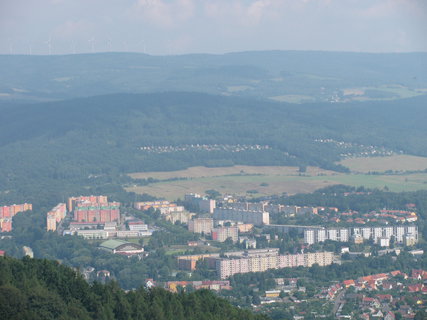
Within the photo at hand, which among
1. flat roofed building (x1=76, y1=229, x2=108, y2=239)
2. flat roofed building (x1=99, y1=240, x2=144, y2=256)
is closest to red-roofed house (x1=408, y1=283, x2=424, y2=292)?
flat roofed building (x1=99, y1=240, x2=144, y2=256)

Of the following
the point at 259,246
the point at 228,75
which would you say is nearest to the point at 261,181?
the point at 259,246

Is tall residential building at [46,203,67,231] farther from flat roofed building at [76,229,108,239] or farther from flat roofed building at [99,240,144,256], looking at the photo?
flat roofed building at [99,240,144,256]

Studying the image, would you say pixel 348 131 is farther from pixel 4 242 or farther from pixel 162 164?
pixel 4 242

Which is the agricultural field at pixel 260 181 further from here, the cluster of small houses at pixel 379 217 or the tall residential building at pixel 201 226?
the tall residential building at pixel 201 226

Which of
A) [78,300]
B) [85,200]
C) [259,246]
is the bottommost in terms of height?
[259,246]

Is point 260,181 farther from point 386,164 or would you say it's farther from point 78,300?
point 78,300

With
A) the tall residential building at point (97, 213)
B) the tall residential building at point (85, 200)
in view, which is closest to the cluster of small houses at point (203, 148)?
the tall residential building at point (85, 200)
